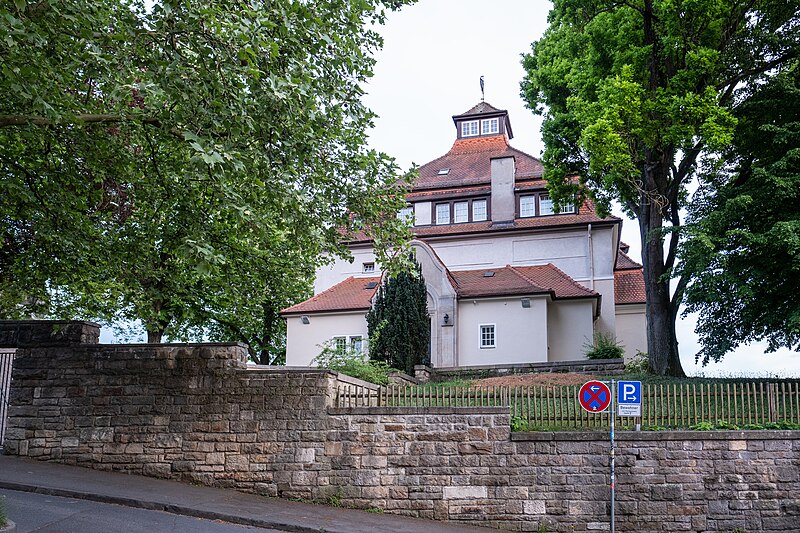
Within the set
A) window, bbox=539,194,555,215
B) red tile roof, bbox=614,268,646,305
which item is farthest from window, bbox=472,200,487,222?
red tile roof, bbox=614,268,646,305

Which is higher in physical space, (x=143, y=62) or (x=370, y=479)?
(x=143, y=62)

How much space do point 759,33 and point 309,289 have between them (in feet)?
78.5

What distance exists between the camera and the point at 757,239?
19.9 meters

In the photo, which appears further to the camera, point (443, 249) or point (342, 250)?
point (443, 249)

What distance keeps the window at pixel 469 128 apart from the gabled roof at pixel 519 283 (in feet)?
34.4

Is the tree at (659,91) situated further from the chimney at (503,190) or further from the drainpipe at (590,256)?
the chimney at (503,190)

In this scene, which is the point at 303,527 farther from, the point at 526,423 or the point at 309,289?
the point at 309,289

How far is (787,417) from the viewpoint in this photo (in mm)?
13922

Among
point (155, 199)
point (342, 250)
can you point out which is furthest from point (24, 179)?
point (342, 250)

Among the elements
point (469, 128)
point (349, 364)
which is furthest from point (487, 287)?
point (349, 364)

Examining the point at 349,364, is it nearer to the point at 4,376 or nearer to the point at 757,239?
the point at 4,376

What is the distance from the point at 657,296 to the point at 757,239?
17.3ft

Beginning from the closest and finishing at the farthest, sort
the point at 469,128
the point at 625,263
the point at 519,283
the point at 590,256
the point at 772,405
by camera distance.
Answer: the point at 772,405 < the point at 519,283 < the point at 590,256 < the point at 469,128 < the point at 625,263

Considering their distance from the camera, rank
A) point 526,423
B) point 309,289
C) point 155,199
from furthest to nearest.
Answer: point 309,289 < point 155,199 < point 526,423
